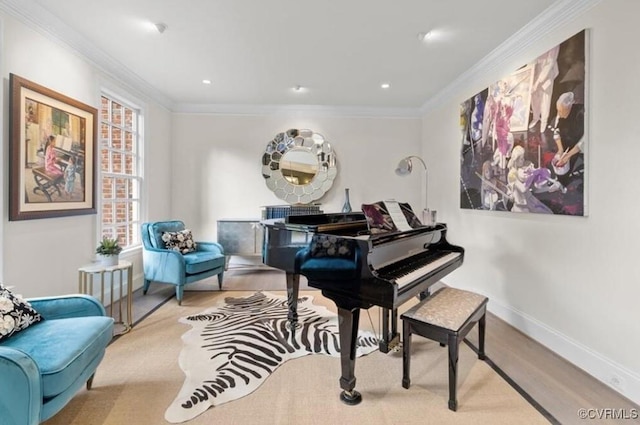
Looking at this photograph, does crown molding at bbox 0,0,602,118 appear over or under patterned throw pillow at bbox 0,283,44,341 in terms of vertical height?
over

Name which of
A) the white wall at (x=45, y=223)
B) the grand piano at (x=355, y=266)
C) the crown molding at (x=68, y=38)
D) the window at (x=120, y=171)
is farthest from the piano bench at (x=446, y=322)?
the crown molding at (x=68, y=38)

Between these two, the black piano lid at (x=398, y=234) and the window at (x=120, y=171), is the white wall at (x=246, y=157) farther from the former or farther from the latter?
the black piano lid at (x=398, y=234)

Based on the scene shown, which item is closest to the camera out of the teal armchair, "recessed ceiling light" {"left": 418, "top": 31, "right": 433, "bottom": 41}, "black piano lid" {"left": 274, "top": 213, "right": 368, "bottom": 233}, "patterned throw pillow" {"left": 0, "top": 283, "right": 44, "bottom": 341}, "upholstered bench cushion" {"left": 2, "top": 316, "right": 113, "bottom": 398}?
"upholstered bench cushion" {"left": 2, "top": 316, "right": 113, "bottom": 398}

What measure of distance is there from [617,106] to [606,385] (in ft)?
6.07

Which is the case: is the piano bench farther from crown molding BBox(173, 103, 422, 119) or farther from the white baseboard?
crown molding BBox(173, 103, 422, 119)

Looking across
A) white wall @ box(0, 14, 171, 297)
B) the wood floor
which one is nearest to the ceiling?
white wall @ box(0, 14, 171, 297)

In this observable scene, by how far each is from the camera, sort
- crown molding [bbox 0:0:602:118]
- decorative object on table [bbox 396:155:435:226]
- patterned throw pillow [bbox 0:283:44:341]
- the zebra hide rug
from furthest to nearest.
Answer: decorative object on table [bbox 396:155:435:226]
crown molding [bbox 0:0:602:118]
the zebra hide rug
patterned throw pillow [bbox 0:283:44:341]

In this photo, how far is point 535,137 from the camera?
263 cm

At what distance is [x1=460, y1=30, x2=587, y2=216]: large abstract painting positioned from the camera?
2.28 metres

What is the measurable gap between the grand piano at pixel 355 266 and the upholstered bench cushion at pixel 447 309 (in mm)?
133

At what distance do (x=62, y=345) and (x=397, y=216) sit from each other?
2.27 metres

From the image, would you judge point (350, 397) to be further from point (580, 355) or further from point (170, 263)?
point (170, 263)

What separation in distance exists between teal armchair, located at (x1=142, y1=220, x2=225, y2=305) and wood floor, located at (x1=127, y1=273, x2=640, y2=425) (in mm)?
2977

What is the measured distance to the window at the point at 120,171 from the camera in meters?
3.75
